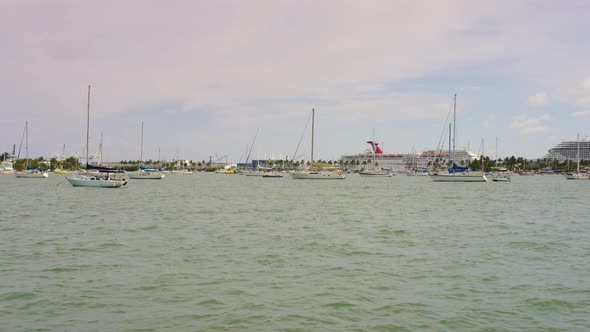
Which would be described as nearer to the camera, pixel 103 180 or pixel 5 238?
pixel 5 238

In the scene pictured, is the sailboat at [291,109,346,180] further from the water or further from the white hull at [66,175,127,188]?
the water

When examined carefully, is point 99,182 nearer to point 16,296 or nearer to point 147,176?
point 16,296

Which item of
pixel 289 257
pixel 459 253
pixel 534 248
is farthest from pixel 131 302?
pixel 534 248

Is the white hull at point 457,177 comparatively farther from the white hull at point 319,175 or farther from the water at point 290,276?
the water at point 290,276

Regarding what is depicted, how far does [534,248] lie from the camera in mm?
18547

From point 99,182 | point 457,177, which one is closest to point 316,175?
point 457,177

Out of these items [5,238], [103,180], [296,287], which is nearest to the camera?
[296,287]

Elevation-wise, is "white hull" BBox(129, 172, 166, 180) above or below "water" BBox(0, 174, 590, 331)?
above

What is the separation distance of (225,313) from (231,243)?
30.1 ft

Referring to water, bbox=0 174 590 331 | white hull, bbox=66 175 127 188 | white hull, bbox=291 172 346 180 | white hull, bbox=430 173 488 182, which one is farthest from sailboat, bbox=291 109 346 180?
water, bbox=0 174 590 331

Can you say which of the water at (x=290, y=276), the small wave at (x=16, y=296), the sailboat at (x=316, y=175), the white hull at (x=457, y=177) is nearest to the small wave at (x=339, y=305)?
the water at (x=290, y=276)

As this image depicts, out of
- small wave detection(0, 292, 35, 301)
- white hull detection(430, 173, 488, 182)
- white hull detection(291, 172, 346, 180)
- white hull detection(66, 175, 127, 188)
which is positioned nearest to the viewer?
small wave detection(0, 292, 35, 301)

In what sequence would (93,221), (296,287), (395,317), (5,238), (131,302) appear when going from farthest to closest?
(93,221) → (5,238) → (296,287) → (131,302) → (395,317)

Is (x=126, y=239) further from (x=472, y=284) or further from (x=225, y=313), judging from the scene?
(x=472, y=284)
